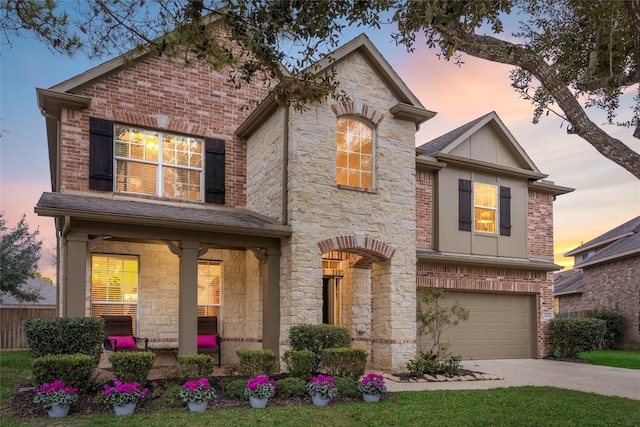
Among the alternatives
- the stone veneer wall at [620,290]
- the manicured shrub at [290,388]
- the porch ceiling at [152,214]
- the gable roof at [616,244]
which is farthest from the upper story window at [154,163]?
the stone veneer wall at [620,290]

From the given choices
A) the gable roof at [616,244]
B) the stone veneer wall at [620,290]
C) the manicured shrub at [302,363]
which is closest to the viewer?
the manicured shrub at [302,363]

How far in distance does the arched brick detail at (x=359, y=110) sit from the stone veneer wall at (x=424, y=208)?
3401 mm

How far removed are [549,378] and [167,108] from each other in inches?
429

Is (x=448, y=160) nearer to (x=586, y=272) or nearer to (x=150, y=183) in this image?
(x=150, y=183)

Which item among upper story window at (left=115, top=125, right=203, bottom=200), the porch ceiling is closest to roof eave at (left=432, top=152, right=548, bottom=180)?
the porch ceiling

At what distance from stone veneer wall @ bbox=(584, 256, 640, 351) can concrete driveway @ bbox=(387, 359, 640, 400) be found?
32.4 ft

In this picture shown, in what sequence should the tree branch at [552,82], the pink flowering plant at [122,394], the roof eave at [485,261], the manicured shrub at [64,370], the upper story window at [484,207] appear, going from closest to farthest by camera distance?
the tree branch at [552,82]
the pink flowering plant at [122,394]
the manicured shrub at [64,370]
the roof eave at [485,261]
the upper story window at [484,207]

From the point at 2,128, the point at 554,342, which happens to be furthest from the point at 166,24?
the point at 554,342

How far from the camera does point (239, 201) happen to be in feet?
45.8

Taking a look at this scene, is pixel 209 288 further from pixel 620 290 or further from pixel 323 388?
pixel 620 290

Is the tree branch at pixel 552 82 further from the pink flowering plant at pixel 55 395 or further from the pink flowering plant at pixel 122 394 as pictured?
the pink flowering plant at pixel 55 395

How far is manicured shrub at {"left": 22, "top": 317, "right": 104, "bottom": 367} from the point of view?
8875mm

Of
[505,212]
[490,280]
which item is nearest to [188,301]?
[490,280]

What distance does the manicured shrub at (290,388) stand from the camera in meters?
8.88
